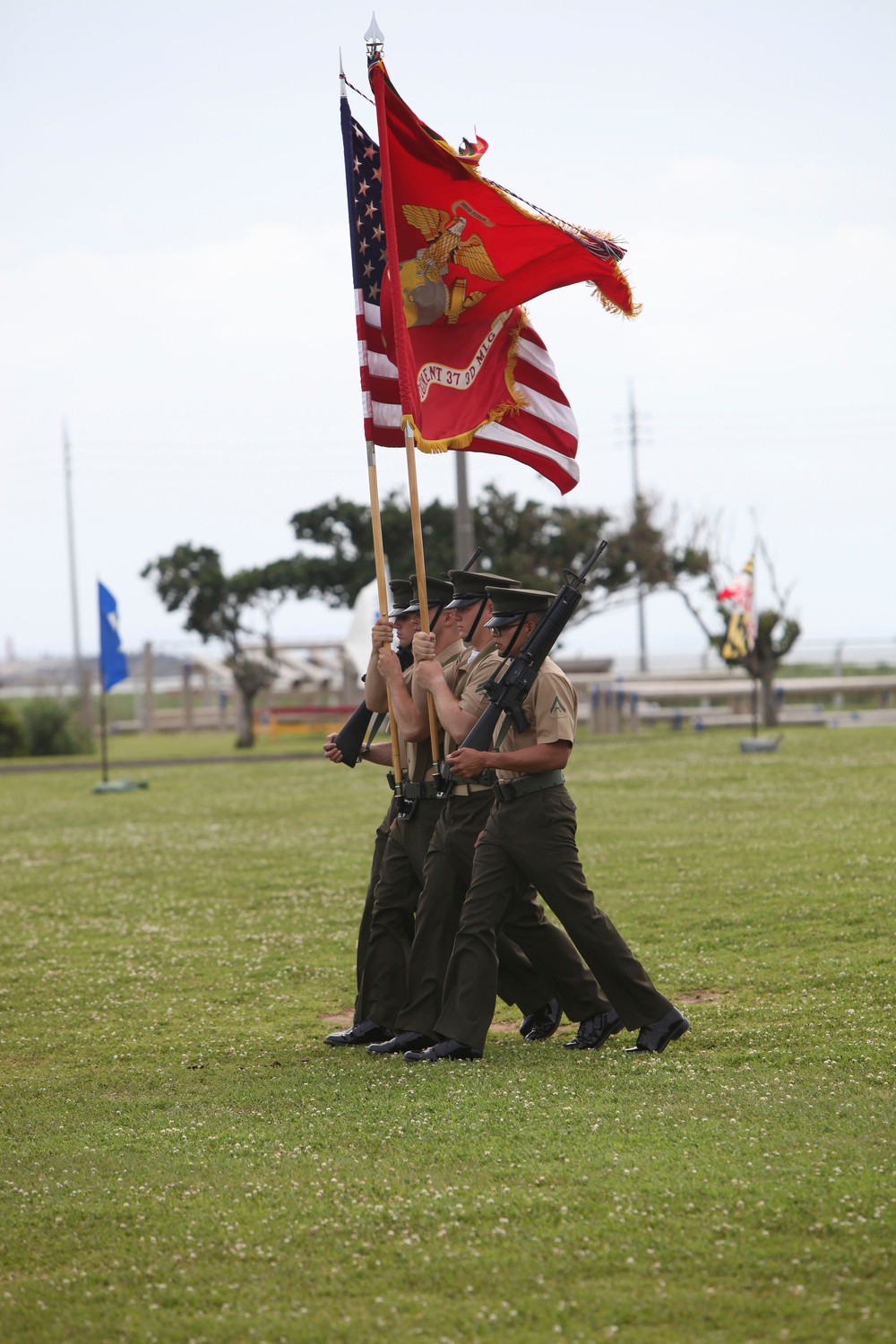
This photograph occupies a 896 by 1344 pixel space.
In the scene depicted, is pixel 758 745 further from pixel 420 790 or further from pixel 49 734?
pixel 49 734

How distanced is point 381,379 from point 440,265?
725 millimetres

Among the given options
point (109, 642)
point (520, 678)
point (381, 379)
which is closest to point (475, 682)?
point (520, 678)

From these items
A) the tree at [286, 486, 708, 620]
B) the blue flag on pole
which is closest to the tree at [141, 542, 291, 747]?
the tree at [286, 486, 708, 620]

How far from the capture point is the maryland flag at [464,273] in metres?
7.43

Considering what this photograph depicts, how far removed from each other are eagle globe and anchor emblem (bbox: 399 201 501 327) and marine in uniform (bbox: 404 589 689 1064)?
82.0 inches

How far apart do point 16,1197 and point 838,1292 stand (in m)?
2.56

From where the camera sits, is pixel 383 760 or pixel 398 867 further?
pixel 383 760

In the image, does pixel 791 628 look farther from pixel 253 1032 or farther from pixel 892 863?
pixel 253 1032

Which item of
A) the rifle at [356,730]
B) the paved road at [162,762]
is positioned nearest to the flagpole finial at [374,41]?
the rifle at [356,730]

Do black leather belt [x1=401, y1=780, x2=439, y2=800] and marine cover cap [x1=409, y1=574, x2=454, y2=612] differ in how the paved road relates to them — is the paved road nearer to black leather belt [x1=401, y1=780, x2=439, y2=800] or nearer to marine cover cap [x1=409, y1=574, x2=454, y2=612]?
marine cover cap [x1=409, y1=574, x2=454, y2=612]

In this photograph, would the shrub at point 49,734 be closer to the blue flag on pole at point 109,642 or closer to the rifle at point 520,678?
the blue flag on pole at point 109,642

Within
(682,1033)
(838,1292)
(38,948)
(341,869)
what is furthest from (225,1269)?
(341,869)

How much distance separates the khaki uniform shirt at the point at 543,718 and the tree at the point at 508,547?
27.1 m

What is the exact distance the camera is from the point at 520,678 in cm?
621
